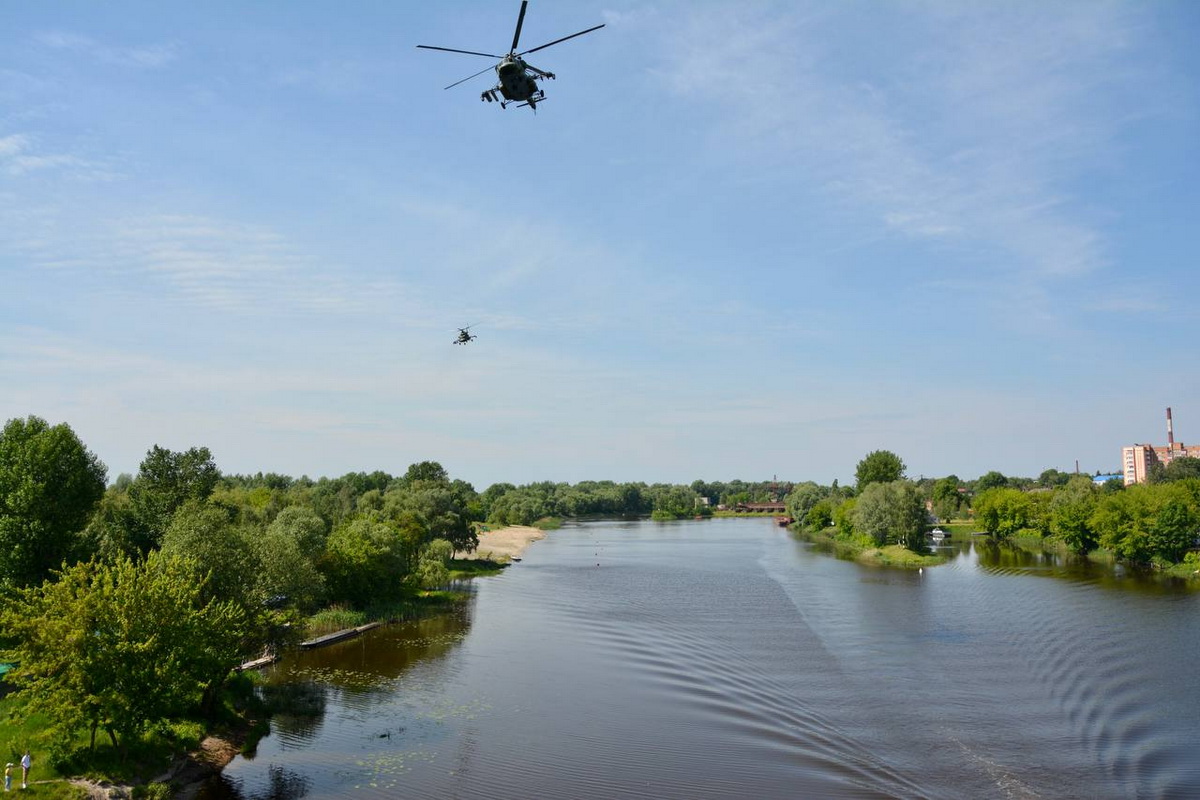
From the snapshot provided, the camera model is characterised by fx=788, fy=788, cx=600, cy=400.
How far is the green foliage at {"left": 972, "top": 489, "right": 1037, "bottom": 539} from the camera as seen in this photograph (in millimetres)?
114875

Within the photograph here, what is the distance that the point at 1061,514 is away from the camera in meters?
94.8

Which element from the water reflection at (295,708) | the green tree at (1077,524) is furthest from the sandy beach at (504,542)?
the green tree at (1077,524)

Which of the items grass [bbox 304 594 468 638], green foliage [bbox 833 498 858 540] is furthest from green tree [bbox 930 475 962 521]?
grass [bbox 304 594 468 638]

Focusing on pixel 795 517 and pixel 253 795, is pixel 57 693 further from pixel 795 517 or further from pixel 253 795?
pixel 795 517

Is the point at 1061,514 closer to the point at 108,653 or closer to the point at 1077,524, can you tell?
the point at 1077,524

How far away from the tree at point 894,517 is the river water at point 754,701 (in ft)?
112

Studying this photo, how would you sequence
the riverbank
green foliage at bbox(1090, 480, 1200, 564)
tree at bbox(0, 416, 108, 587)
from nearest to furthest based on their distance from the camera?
tree at bbox(0, 416, 108, 587) → green foliage at bbox(1090, 480, 1200, 564) → the riverbank

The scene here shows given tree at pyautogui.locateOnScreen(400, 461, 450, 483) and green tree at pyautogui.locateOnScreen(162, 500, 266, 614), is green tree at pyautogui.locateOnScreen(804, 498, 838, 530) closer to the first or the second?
tree at pyautogui.locateOnScreen(400, 461, 450, 483)

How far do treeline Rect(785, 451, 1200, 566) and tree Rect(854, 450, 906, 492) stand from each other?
19cm

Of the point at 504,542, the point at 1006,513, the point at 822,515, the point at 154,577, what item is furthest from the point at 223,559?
the point at 822,515

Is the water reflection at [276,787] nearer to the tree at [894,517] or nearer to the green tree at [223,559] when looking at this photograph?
the green tree at [223,559]

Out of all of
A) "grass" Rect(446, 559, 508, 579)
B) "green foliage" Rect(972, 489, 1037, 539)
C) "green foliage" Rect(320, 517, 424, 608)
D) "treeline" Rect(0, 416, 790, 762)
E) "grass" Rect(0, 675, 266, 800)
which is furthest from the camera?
"green foliage" Rect(972, 489, 1037, 539)

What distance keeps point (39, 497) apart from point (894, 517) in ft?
296

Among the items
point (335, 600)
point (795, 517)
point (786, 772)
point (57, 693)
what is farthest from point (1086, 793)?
point (795, 517)
